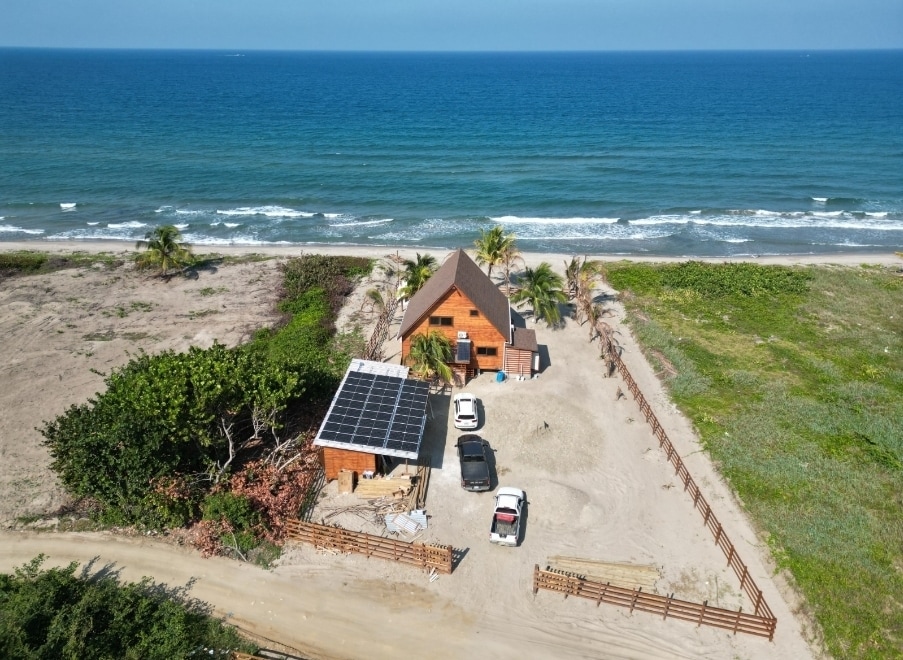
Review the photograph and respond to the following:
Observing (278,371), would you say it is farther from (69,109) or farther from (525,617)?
(69,109)

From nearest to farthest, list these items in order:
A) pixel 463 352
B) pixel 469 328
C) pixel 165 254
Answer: pixel 463 352 < pixel 469 328 < pixel 165 254

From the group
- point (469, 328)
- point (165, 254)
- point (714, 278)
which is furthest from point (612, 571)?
point (165, 254)

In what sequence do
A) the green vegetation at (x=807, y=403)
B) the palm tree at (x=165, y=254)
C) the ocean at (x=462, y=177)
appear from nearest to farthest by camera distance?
1. the green vegetation at (x=807, y=403)
2. the palm tree at (x=165, y=254)
3. the ocean at (x=462, y=177)

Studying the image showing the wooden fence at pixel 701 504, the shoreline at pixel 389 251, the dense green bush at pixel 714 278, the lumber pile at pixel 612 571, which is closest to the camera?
the wooden fence at pixel 701 504

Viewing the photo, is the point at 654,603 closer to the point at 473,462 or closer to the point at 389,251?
the point at 473,462

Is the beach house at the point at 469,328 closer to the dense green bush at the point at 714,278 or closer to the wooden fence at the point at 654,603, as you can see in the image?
the wooden fence at the point at 654,603

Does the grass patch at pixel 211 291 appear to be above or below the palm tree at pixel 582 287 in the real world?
below

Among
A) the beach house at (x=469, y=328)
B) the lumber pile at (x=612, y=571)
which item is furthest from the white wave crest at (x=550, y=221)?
the lumber pile at (x=612, y=571)
